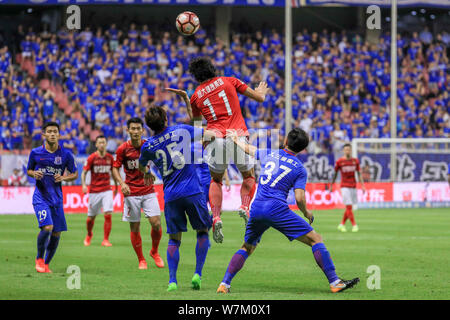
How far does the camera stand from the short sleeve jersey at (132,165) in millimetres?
13547

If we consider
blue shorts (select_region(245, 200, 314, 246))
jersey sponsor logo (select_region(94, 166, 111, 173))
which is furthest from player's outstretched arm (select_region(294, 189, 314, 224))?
jersey sponsor logo (select_region(94, 166, 111, 173))

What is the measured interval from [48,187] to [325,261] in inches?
201

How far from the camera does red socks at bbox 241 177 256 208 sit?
37.5 ft

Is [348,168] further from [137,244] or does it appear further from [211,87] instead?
[211,87]

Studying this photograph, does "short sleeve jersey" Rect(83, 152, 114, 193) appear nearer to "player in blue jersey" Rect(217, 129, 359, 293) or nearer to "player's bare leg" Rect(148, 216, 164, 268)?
"player's bare leg" Rect(148, 216, 164, 268)

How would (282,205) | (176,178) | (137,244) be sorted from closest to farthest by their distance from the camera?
(282,205), (176,178), (137,244)

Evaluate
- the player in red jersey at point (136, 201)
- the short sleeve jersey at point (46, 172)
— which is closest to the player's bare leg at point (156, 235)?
the player in red jersey at point (136, 201)

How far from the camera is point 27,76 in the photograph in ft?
111

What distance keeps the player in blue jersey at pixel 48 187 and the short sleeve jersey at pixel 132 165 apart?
1.09 metres

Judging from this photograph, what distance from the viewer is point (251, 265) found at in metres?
13.6

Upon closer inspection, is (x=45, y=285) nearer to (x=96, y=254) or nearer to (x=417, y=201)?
(x=96, y=254)

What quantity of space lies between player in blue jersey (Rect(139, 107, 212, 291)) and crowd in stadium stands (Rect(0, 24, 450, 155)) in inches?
784

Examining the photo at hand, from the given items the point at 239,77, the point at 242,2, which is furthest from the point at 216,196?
the point at 242,2

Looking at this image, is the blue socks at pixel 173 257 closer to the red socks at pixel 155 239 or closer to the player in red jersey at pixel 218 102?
the player in red jersey at pixel 218 102
